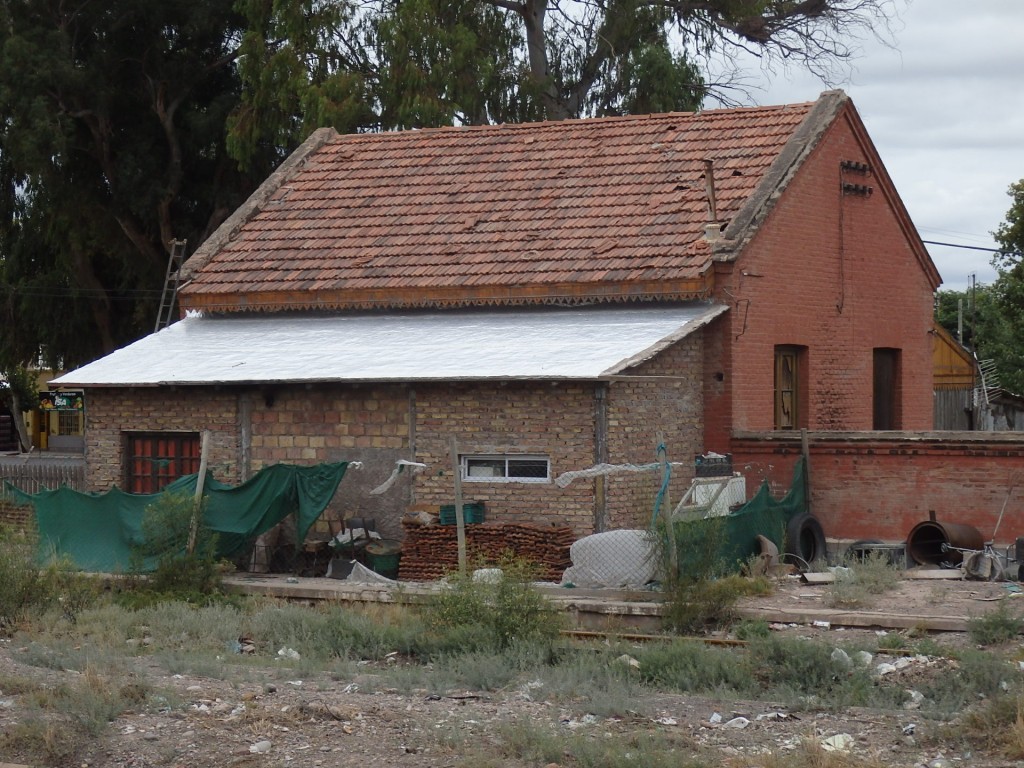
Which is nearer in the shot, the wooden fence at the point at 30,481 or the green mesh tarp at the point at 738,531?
the green mesh tarp at the point at 738,531

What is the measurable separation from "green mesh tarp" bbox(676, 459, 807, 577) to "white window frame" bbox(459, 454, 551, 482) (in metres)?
2.48

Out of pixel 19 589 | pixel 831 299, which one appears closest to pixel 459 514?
pixel 19 589

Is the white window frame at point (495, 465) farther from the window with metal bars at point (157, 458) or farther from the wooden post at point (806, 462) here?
the window with metal bars at point (157, 458)

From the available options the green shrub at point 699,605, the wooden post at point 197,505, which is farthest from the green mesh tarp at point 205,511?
the green shrub at point 699,605

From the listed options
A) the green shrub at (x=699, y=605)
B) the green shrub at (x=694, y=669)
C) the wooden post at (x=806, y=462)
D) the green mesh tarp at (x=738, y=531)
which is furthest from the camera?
the wooden post at (x=806, y=462)

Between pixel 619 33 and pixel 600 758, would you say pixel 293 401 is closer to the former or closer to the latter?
pixel 600 758

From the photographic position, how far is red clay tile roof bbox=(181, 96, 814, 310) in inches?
888

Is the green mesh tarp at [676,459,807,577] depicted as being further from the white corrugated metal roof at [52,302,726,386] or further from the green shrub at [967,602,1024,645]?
the green shrub at [967,602,1024,645]

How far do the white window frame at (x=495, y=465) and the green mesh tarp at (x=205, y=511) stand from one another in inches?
64.1

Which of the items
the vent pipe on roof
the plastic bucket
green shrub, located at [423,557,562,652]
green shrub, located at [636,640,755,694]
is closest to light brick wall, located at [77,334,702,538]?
the plastic bucket

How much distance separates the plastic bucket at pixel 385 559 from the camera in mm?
19906

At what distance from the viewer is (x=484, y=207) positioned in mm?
24984

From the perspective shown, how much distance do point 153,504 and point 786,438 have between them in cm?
875

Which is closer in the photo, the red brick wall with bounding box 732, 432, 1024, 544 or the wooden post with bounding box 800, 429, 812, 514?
the red brick wall with bounding box 732, 432, 1024, 544
